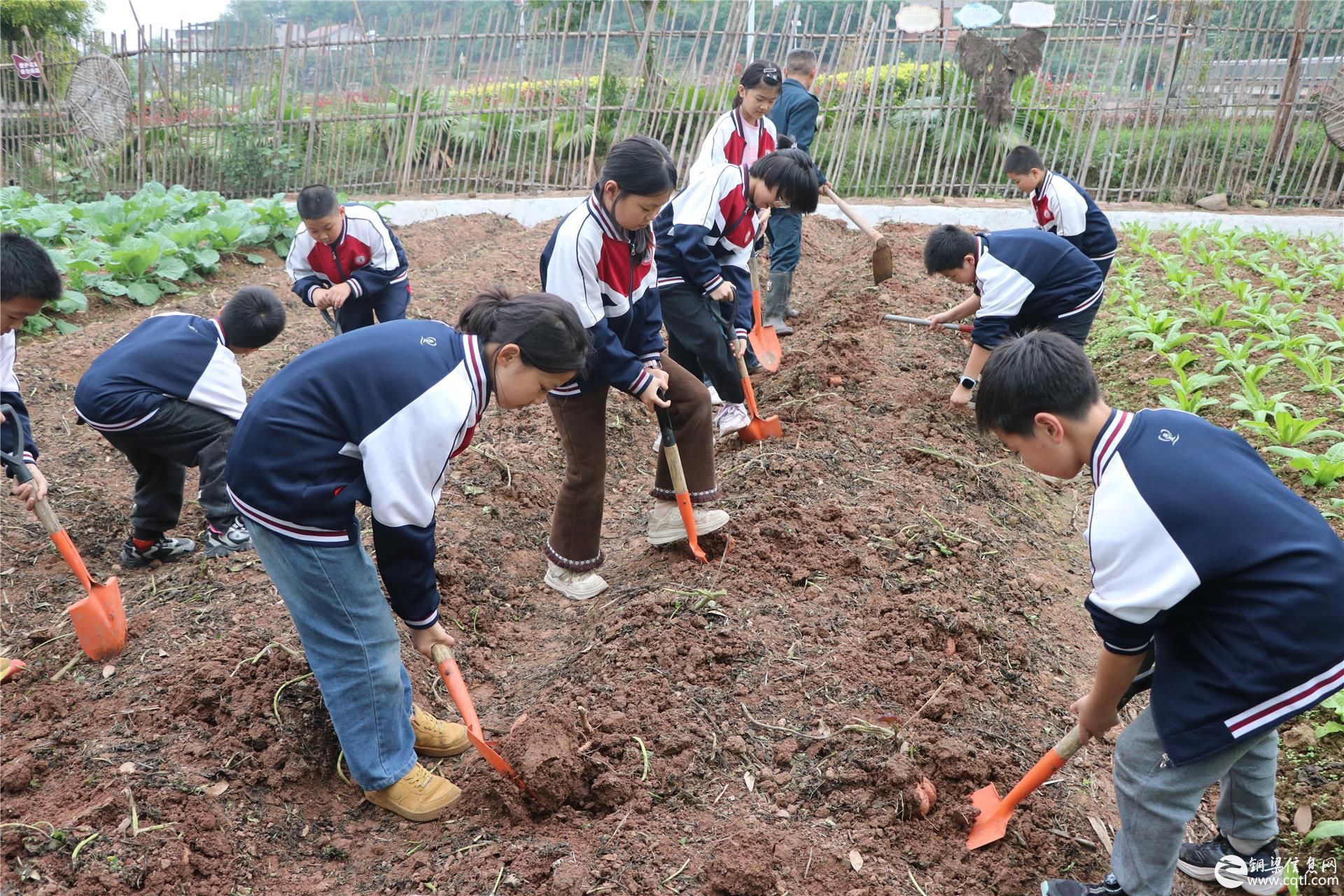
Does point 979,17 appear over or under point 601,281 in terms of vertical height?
over

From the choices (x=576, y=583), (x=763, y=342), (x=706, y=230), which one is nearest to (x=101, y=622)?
(x=576, y=583)

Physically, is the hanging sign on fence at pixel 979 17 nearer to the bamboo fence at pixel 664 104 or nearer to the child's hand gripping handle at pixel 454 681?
the bamboo fence at pixel 664 104

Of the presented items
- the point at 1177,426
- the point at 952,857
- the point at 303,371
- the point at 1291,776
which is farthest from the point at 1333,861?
the point at 303,371

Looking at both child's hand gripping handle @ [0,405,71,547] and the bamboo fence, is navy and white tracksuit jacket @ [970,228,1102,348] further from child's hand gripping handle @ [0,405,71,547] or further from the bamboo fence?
the bamboo fence

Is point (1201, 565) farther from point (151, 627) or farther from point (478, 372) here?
point (151, 627)

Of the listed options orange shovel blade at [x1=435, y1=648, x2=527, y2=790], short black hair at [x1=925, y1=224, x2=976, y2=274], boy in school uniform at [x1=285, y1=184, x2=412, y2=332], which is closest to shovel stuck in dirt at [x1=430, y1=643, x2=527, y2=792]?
orange shovel blade at [x1=435, y1=648, x2=527, y2=790]

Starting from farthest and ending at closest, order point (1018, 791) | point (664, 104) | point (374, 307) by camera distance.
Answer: point (664, 104) → point (374, 307) → point (1018, 791)

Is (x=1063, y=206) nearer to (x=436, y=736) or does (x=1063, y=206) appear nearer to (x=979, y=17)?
(x=436, y=736)

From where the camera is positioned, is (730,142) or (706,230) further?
(730,142)

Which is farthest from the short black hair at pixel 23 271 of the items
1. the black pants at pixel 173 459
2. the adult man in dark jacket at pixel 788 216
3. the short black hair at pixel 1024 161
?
the short black hair at pixel 1024 161

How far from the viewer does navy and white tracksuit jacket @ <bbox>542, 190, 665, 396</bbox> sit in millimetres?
3414

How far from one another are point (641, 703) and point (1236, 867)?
1745mm

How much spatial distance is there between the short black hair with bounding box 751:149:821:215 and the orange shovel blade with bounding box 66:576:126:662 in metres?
3.36

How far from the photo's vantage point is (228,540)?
14.1 ft
